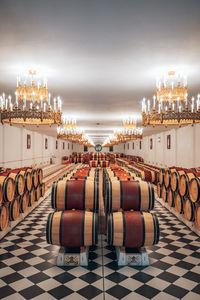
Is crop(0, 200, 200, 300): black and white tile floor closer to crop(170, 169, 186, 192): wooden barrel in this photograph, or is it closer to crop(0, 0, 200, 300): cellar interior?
crop(0, 0, 200, 300): cellar interior

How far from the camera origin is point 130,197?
3.61 m

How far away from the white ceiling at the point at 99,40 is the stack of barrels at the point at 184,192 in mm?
2316

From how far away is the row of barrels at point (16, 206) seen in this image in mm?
4332

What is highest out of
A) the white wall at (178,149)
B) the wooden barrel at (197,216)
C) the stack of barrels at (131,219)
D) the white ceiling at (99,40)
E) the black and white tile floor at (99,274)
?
the white ceiling at (99,40)

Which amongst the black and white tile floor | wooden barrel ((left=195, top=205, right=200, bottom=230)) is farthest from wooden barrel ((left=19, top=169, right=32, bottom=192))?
wooden barrel ((left=195, top=205, right=200, bottom=230))

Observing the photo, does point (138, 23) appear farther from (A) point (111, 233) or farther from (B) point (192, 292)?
(B) point (192, 292)

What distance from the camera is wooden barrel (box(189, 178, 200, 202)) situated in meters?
4.51

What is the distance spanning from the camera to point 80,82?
18.7ft

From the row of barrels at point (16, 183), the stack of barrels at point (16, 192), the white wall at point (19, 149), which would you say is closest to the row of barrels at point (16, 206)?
the stack of barrels at point (16, 192)

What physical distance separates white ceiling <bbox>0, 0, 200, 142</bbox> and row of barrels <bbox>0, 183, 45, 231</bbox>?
279 cm

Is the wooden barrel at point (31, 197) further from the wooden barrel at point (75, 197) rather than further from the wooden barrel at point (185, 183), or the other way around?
the wooden barrel at point (185, 183)

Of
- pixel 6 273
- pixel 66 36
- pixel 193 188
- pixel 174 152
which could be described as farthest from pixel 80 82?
pixel 174 152

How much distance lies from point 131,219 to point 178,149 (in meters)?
11.3

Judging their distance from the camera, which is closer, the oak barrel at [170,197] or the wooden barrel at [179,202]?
the wooden barrel at [179,202]
